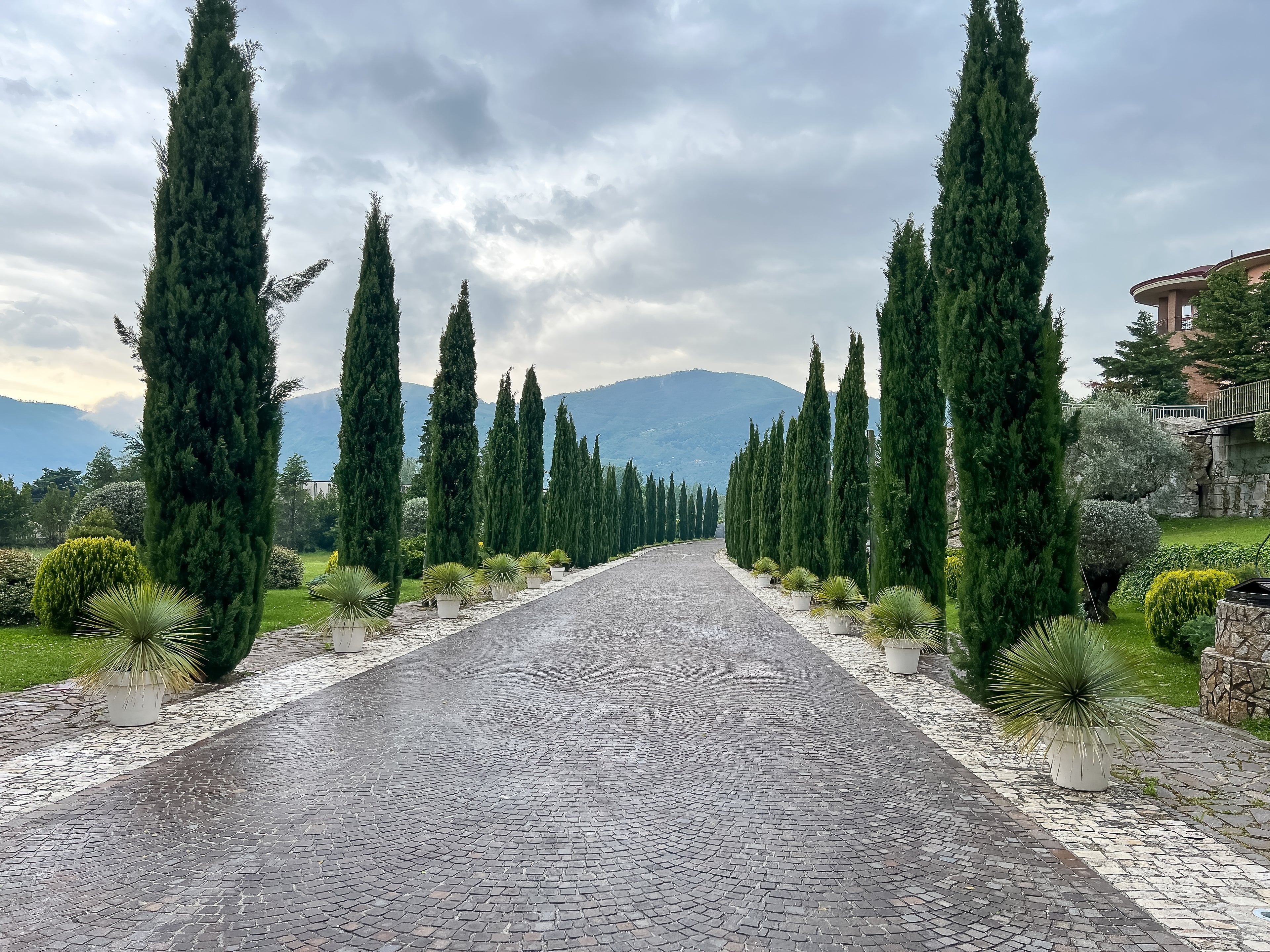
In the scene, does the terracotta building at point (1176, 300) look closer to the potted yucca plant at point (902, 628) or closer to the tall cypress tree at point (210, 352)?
A: the potted yucca plant at point (902, 628)

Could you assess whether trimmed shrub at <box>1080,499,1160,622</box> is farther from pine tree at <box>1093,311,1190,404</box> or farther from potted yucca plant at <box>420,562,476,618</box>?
pine tree at <box>1093,311,1190,404</box>

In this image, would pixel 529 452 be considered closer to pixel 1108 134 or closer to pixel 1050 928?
pixel 1108 134

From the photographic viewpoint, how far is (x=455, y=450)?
590 inches

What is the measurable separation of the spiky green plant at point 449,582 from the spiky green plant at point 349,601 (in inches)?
97.7

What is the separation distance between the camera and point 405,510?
81.7 ft

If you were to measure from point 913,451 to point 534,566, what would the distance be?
40.1 feet

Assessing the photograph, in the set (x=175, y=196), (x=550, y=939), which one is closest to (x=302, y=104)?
(x=175, y=196)

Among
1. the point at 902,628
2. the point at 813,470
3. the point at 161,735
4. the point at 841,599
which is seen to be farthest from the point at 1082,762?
the point at 813,470

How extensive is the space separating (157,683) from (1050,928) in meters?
6.31

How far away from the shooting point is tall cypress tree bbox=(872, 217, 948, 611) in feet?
33.4

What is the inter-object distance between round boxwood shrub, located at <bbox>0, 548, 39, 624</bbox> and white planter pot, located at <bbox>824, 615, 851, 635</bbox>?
1212cm

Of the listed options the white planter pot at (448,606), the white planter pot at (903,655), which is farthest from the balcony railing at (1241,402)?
the white planter pot at (448,606)

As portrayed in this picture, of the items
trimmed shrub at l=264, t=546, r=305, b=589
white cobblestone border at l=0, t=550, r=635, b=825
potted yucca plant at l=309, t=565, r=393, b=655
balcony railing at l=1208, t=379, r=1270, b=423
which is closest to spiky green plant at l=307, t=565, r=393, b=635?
potted yucca plant at l=309, t=565, r=393, b=655

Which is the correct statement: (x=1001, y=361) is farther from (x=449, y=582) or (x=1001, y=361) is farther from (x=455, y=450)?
(x=455, y=450)
